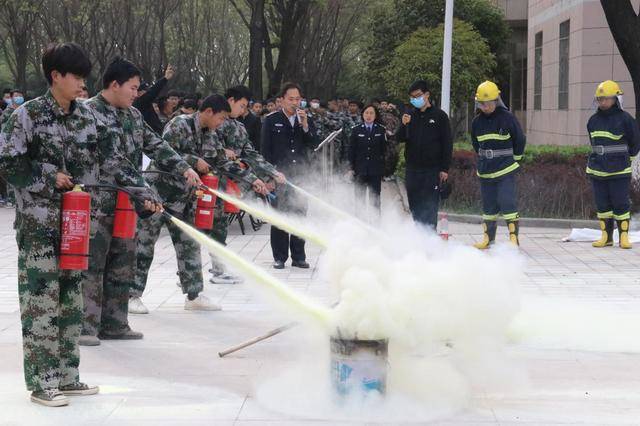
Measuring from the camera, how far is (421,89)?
1141 centimetres

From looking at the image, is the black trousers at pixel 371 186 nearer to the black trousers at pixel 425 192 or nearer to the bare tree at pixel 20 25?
the black trousers at pixel 425 192

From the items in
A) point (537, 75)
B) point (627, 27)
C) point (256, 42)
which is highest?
point (256, 42)

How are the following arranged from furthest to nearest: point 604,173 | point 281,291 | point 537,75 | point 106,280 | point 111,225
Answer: point 537,75, point 604,173, point 106,280, point 111,225, point 281,291

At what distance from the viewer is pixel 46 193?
5363 mm

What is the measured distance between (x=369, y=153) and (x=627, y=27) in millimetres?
5734

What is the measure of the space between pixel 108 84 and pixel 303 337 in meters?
2.20

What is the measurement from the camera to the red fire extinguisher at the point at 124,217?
6641mm

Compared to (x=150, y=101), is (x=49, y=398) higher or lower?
lower

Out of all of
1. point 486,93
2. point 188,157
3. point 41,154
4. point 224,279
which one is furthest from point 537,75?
point 41,154

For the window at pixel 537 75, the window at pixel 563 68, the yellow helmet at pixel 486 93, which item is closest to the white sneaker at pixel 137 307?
the yellow helmet at pixel 486 93

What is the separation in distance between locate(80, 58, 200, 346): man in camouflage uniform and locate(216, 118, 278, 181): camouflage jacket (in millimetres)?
1787

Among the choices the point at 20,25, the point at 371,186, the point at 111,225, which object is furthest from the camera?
the point at 20,25

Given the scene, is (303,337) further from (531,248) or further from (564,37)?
(564,37)

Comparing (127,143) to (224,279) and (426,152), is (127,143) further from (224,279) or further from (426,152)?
(426,152)
